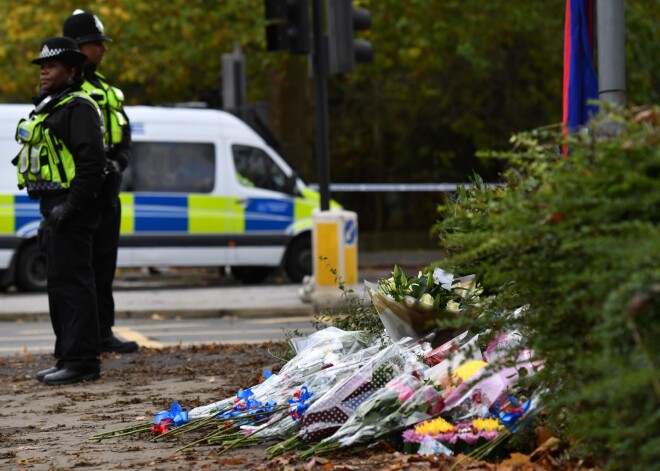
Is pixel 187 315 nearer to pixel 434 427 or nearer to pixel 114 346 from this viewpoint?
pixel 114 346

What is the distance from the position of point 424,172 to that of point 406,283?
24.7 metres

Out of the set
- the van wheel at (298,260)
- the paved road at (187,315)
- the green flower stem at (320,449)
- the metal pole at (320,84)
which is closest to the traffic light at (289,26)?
the metal pole at (320,84)

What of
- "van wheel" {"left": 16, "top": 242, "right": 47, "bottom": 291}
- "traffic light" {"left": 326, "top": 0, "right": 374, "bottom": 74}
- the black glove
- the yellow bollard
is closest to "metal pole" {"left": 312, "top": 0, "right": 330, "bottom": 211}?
"traffic light" {"left": 326, "top": 0, "right": 374, "bottom": 74}

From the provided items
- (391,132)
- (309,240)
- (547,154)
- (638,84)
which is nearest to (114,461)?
(547,154)

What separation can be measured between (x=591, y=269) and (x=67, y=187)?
15.0ft

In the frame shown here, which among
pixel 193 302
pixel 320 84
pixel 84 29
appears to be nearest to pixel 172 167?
pixel 193 302

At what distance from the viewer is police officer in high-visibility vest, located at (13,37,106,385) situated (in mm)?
7336

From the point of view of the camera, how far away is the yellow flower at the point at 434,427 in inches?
176

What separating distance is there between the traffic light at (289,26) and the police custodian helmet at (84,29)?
4269mm

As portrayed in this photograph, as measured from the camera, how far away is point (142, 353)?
29.4 feet

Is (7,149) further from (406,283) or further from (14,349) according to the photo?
(406,283)

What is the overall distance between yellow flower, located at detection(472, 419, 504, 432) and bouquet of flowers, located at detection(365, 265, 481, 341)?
0.69 meters

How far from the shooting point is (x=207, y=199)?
1789 centimetres

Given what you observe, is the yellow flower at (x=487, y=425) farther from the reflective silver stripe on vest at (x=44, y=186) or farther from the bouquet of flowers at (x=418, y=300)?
the reflective silver stripe on vest at (x=44, y=186)
